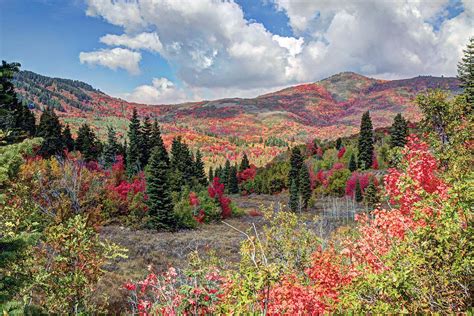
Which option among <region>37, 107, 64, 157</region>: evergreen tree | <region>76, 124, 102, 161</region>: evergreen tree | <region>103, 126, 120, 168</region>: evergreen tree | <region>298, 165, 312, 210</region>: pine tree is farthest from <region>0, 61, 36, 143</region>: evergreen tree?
<region>298, 165, 312, 210</region>: pine tree

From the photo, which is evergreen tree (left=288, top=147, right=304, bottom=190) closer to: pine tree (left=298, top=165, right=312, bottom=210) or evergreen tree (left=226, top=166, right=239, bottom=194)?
pine tree (left=298, top=165, right=312, bottom=210)

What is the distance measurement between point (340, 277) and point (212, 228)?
42.2m

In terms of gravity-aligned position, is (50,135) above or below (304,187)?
above

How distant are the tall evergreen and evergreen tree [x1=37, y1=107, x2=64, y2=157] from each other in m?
63.3

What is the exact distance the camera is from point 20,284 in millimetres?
9680

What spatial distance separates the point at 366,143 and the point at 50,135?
66.0 m

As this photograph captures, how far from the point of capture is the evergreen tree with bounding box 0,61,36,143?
493 inches

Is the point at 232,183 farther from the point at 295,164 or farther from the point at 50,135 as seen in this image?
the point at 50,135

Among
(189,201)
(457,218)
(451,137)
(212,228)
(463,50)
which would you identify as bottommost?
(212,228)

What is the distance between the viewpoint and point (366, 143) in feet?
270

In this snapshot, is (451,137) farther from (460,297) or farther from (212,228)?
(212,228)

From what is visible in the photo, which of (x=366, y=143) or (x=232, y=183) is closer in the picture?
(x=366, y=143)

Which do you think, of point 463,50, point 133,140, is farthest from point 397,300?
point 133,140

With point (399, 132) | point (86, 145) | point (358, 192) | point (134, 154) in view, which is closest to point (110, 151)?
point (86, 145)
